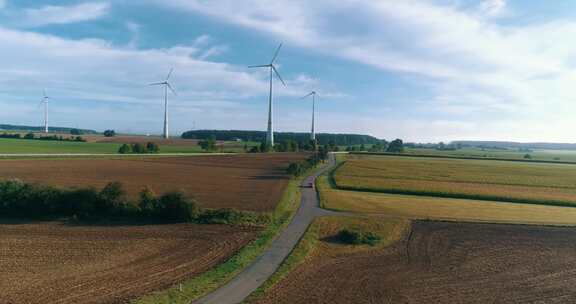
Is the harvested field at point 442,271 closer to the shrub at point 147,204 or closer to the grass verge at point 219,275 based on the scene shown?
the grass verge at point 219,275

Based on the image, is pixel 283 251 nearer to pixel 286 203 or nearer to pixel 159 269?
pixel 159 269

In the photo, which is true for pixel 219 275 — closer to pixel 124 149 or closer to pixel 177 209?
pixel 177 209

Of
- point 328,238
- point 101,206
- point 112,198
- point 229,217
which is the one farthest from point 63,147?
point 328,238

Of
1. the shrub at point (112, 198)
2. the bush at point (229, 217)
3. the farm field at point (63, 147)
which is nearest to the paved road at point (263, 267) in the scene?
the bush at point (229, 217)

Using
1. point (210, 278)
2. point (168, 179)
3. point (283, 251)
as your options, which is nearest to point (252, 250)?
point (283, 251)

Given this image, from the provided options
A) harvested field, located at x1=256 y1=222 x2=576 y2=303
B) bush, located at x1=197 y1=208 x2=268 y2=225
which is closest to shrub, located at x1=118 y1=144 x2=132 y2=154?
bush, located at x1=197 y1=208 x2=268 y2=225
